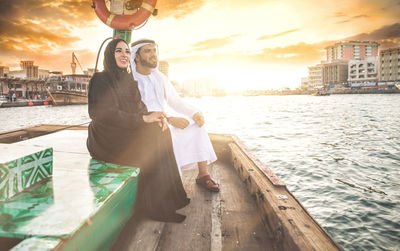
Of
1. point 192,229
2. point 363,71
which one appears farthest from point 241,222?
point 363,71

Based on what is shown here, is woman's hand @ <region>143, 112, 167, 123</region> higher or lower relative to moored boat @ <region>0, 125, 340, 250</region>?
higher

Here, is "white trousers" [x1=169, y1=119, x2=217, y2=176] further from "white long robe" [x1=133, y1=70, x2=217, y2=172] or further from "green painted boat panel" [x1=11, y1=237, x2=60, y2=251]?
"green painted boat panel" [x1=11, y1=237, x2=60, y2=251]

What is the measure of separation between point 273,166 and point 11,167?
5725 millimetres

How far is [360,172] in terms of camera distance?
530 cm

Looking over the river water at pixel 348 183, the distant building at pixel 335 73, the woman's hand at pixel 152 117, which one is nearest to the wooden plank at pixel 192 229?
the woman's hand at pixel 152 117

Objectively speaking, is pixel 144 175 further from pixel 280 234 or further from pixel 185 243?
pixel 280 234

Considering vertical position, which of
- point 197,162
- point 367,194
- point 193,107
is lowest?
point 367,194

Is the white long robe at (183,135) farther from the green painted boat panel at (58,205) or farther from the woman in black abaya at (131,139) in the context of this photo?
the green painted boat panel at (58,205)

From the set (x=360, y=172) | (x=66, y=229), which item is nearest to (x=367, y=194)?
(x=360, y=172)

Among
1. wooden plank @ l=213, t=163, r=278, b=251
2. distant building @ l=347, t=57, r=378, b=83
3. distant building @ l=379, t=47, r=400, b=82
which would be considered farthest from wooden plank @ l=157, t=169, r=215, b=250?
distant building @ l=347, t=57, r=378, b=83

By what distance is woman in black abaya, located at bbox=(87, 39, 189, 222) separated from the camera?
174cm

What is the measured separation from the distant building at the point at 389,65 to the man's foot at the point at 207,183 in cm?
9558

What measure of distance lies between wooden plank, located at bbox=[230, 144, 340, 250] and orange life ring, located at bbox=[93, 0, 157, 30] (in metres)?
2.75

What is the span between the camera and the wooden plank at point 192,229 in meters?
1.42
